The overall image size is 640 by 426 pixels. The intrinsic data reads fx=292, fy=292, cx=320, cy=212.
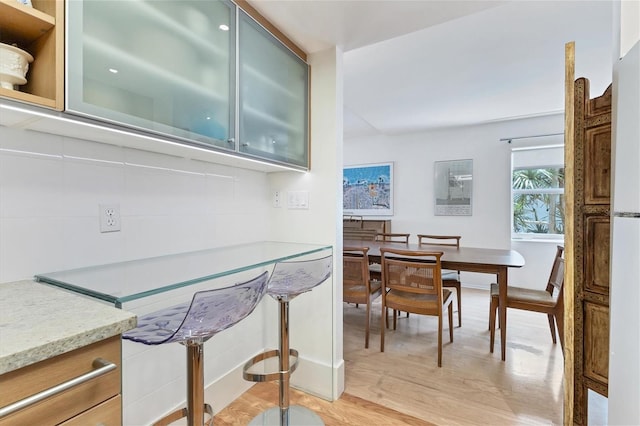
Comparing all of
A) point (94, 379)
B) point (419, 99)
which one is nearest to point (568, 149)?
point (94, 379)

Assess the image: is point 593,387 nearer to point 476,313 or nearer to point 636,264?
point 636,264

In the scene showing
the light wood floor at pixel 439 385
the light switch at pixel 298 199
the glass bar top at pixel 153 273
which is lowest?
the light wood floor at pixel 439 385

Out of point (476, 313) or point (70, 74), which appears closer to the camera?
point (70, 74)

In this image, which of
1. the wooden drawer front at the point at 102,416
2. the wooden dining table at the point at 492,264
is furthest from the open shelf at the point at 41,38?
the wooden dining table at the point at 492,264

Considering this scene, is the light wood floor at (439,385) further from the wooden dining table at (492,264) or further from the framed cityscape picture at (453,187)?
the framed cityscape picture at (453,187)

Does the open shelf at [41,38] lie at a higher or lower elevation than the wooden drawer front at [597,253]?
higher

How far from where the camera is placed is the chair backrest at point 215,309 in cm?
86

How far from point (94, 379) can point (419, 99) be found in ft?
11.7

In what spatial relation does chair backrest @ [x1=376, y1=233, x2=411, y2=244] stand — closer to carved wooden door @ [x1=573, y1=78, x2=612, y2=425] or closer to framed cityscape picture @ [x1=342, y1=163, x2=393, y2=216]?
framed cityscape picture @ [x1=342, y1=163, x2=393, y2=216]

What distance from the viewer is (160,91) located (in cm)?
109

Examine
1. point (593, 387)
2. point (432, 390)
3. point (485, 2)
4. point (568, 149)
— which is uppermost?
point (485, 2)

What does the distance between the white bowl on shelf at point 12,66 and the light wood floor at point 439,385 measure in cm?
171

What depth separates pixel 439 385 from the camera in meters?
1.95

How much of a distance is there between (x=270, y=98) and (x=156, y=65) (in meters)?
0.62
